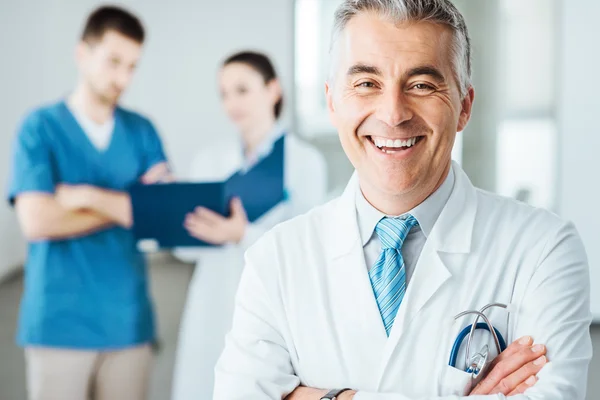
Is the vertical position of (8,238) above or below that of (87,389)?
above

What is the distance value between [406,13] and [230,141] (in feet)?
5.97

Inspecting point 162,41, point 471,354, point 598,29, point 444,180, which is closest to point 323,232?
point 444,180

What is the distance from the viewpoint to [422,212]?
1328 mm

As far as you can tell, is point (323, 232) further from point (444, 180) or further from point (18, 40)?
point (18, 40)

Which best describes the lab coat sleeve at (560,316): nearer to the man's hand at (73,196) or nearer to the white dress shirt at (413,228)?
the white dress shirt at (413,228)

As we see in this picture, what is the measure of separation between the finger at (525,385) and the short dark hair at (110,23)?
7.36 feet

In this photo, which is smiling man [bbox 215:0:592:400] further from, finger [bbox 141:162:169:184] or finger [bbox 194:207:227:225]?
finger [bbox 141:162:169:184]

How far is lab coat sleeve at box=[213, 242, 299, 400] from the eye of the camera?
128 centimetres

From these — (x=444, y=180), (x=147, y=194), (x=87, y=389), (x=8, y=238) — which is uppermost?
(x=444, y=180)

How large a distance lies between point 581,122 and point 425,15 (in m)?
2.46

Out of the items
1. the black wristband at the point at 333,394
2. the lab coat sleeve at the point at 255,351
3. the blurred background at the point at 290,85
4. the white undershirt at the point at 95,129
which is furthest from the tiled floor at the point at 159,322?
the black wristband at the point at 333,394

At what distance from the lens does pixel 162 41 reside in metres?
3.04

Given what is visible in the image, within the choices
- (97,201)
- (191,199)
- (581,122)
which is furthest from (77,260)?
(581,122)

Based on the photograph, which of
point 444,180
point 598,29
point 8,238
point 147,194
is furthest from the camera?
point 598,29
